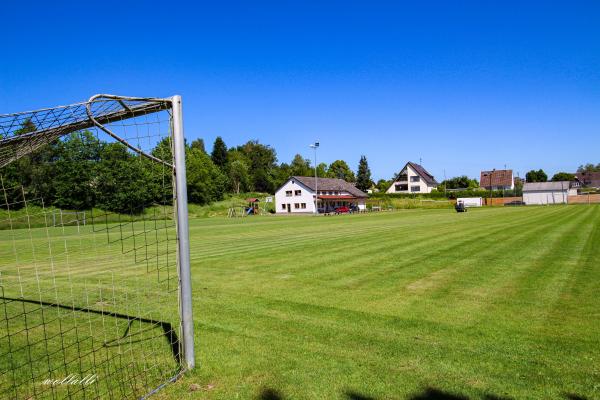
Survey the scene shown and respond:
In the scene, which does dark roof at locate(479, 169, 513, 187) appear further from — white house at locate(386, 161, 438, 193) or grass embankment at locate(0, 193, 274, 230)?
grass embankment at locate(0, 193, 274, 230)

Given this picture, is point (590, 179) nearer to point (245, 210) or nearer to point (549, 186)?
point (549, 186)

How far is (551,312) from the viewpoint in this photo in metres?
6.24

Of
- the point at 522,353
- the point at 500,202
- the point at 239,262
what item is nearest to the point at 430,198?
the point at 500,202

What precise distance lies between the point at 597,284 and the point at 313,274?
5.64m

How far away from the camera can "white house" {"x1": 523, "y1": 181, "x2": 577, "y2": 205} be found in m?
79.3

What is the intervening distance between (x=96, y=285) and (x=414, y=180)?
96.7m

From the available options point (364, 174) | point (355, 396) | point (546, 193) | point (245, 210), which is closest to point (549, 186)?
point (546, 193)

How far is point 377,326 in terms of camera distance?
5.77 meters

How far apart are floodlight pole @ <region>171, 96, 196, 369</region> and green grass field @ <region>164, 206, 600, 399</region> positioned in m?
0.32

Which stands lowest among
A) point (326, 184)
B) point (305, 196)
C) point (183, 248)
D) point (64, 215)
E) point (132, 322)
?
point (132, 322)

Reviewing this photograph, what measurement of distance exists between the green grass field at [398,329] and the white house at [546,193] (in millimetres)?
79845

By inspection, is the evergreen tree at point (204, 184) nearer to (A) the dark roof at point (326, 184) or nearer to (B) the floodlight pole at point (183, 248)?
(A) the dark roof at point (326, 184)

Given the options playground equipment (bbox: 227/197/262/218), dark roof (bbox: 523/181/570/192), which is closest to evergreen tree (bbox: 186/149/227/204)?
playground equipment (bbox: 227/197/262/218)

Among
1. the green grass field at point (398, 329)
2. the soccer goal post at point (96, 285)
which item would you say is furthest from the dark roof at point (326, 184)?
the soccer goal post at point (96, 285)
